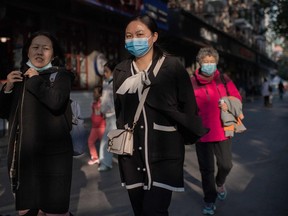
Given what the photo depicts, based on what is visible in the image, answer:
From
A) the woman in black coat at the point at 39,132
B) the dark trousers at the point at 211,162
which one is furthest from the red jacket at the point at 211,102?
the woman in black coat at the point at 39,132

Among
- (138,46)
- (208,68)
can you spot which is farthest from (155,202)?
(208,68)

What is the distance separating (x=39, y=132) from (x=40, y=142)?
0.07 m

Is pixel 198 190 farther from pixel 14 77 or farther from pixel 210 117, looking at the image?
pixel 14 77

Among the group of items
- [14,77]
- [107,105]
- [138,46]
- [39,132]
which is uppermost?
[138,46]

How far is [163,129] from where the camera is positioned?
268 cm

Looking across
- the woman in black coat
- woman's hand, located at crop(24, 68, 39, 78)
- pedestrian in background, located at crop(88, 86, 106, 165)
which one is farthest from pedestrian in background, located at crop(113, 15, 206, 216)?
pedestrian in background, located at crop(88, 86, 106, 165)

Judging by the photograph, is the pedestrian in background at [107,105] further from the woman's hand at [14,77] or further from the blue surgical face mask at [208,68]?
the woman's hand at [14,77]

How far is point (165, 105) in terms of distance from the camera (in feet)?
8.73

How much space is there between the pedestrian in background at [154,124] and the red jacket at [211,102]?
4.69 feet

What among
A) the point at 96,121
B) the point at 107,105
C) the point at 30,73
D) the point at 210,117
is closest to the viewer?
the point at 30,73

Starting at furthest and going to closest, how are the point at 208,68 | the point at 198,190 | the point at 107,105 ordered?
1. the point at 107,105
2. the point at 198,190
3. the point at 208,68

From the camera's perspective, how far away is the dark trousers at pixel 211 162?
413 centimetres

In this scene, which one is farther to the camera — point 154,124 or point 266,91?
point 266,91

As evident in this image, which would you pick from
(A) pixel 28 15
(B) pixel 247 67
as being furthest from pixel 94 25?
(B) pixel 247 67
